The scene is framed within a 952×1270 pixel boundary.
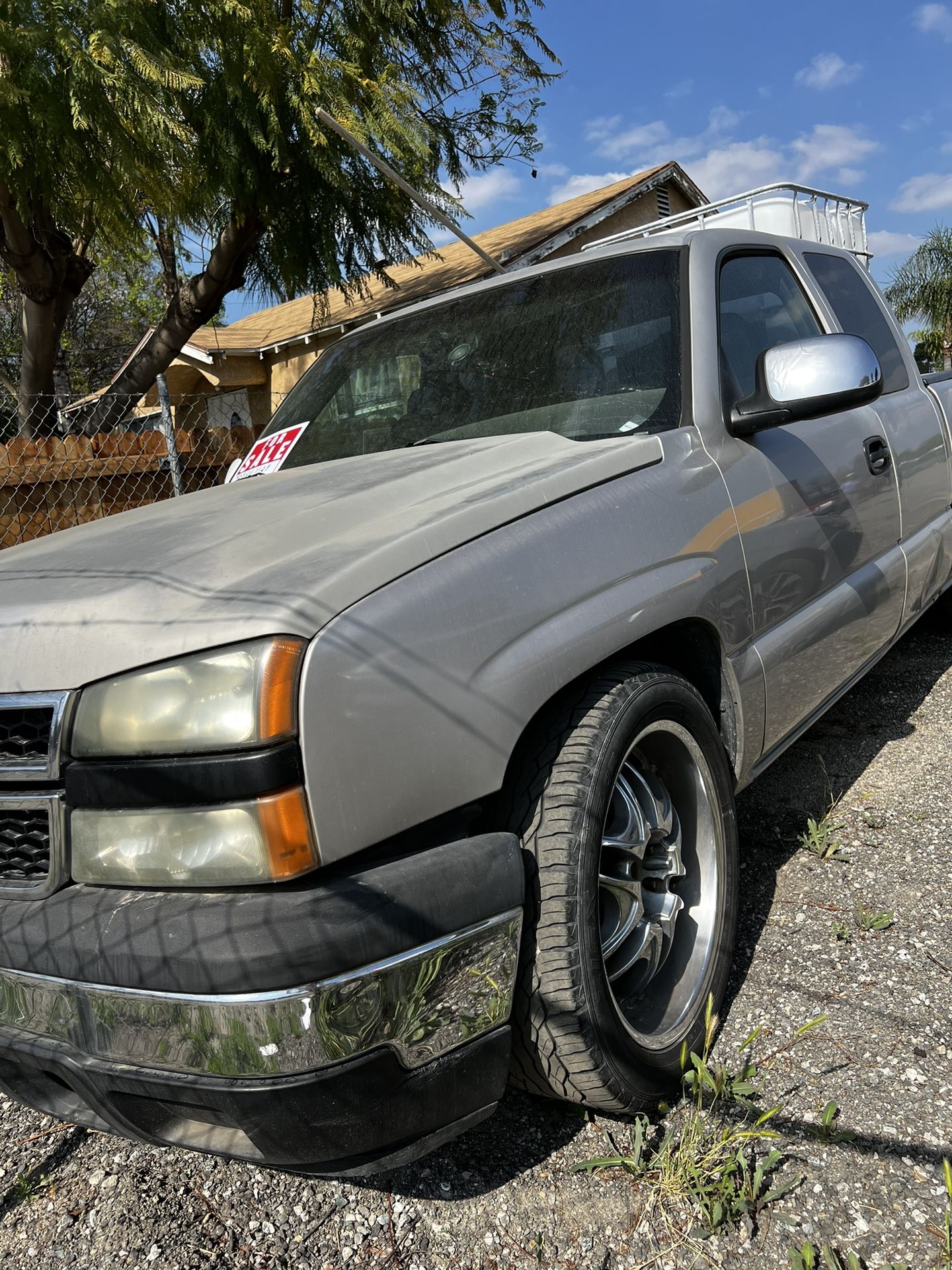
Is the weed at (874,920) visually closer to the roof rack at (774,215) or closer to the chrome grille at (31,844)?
the chrome grille at (31,844)

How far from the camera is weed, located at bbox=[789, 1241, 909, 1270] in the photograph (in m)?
1.53

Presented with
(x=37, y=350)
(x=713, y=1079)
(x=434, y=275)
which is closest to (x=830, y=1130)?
(x=713, y=1079)

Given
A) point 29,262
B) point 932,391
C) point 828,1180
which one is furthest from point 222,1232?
point 29,262

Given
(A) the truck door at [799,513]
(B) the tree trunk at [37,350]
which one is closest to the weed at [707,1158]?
(A) the truck door at [799,513]

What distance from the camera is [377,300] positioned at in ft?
50.9

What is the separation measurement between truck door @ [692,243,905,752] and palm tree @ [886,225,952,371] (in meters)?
22.6

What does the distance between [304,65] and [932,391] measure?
21.6ft

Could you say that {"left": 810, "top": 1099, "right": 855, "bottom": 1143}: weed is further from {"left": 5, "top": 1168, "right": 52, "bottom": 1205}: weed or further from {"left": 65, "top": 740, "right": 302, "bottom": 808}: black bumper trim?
{"left": 5, "top": 1168, "right": 52, "bottom": 1205}: weed

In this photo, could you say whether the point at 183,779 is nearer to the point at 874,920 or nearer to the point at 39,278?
the point at 874,920

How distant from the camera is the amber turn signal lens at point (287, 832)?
1325mm

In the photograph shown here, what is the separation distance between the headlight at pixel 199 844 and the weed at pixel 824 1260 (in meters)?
1.03

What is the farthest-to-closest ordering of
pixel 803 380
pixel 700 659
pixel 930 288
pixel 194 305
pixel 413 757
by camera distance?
pixel 930 288
pixel 194 305
pixel 803 380
pixel 700 659
pixel 413 757

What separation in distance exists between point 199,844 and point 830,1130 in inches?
52.1

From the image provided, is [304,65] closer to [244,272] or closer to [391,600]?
[244,272]
